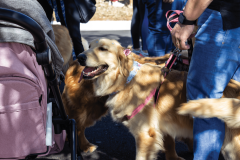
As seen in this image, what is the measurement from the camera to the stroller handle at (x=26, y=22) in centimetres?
95

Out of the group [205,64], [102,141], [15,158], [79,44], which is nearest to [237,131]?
[205,64]

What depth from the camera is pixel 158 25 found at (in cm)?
269

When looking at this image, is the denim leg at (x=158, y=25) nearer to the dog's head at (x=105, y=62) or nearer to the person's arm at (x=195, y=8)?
the dog's head at (x=105, y=62)

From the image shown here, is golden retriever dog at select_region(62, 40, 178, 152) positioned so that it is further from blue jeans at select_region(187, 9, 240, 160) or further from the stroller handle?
the stroller handle

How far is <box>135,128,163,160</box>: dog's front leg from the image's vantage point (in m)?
1.87

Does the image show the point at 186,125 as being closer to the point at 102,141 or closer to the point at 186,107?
A: the point at 186,107

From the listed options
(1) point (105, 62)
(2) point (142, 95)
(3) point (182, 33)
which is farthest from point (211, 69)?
(1) point (105, 62)

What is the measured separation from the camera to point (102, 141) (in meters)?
2.52

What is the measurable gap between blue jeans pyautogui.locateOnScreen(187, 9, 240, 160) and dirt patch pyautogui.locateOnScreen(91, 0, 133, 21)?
12.2 m

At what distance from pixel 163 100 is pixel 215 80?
1.87 feet

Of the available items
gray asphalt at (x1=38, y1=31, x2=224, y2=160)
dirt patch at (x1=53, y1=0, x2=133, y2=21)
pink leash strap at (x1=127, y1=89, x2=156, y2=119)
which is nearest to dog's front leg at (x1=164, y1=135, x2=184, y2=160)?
gray asphalt at (x1=38, y1=31, x2=224, y2=160)

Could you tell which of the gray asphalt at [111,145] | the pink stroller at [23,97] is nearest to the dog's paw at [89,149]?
the gray asphalt at [111,145]

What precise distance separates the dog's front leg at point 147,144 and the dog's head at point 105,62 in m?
0.55

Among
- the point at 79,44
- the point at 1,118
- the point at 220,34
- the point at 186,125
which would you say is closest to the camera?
the point at 1,118
